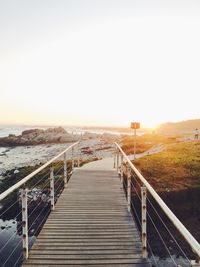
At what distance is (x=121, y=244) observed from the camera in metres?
5.78

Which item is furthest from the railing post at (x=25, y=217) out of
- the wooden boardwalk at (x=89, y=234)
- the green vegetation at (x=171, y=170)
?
the green vegetation at (x=171, y=170)

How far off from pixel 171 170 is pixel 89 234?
10072mm

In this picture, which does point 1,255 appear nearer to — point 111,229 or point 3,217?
point 3,217

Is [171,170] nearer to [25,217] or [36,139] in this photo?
[25,217]

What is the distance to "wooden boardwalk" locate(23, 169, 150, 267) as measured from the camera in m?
5.15

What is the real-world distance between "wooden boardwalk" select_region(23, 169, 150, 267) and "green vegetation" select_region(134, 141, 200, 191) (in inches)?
178

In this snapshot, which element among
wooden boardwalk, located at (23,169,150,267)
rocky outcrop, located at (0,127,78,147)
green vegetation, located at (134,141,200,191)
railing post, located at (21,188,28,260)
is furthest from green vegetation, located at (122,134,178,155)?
rocky outcrop, located at (0,127,78,147)

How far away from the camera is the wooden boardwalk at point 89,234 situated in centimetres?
515

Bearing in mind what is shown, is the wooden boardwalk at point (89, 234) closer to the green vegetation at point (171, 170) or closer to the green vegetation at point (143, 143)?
the green vegetation at point (171, 170)

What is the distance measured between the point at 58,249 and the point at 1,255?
223 inches

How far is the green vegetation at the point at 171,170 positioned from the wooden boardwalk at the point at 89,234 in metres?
4.53

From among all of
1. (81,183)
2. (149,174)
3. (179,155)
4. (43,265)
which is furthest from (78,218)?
(179,155)

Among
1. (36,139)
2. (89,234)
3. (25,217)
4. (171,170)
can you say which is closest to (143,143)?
(171,170)

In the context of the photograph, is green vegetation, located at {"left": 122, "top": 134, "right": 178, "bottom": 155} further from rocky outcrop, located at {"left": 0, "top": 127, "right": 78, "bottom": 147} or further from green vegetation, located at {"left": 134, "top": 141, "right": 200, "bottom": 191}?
rocky outcrop, located at {"left": 0, "top": 127, "right": 78, "bottom": 147}
